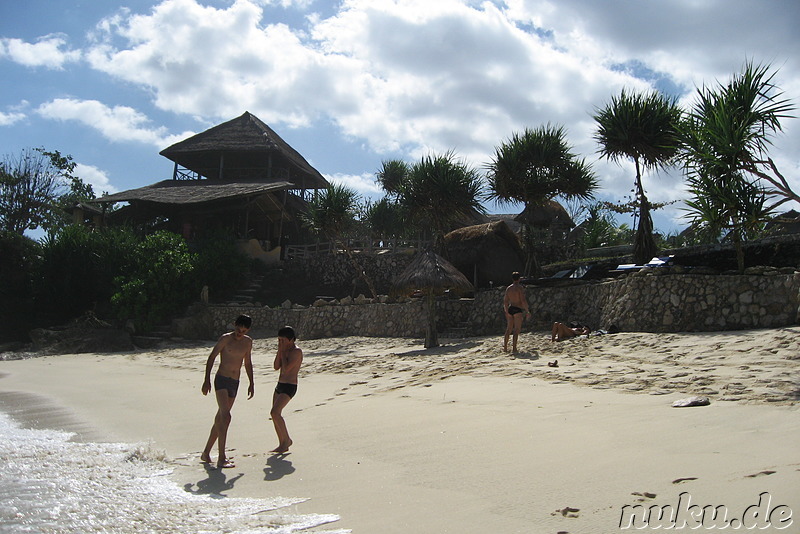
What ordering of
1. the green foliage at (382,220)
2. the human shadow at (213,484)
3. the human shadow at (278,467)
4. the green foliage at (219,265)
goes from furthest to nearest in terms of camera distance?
the green foliage at (382,220), the green foliage at (219,265), the human shadow at (278,467), the human shadow at (213,484)

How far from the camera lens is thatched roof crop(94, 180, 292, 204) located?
25.7m

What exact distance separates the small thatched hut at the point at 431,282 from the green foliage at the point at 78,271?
12.9 metres

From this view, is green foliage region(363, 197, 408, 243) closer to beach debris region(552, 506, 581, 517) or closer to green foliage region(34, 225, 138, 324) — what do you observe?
green foliage region(34, 225, 138, 324)

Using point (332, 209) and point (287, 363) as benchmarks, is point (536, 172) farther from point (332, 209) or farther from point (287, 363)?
point (287, 363)

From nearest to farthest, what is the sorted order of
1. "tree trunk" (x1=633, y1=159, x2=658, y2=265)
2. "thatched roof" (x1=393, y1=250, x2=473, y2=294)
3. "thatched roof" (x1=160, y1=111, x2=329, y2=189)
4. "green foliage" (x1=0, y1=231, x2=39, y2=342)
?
"thatched roof" (x1=393, y1=250, x2=473, y2=294) → "tree trunk" (x1=633, y1=159, x2=658, y2=265) → "green foliage" (x1=0, y1=231, x2=39, y2=342) → "thatched roof" (x1=160, y1=111, x2=329, y2=189)

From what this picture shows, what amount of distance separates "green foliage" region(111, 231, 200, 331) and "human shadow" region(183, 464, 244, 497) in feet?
56.9

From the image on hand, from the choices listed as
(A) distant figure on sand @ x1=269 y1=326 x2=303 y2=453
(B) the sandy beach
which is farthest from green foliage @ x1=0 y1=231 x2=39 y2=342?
(A) distant figure on sand @ x1=269 y1=326 x2=303 y2=453

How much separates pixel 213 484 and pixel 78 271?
21201 mm

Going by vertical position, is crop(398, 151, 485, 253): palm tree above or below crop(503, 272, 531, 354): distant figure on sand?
above

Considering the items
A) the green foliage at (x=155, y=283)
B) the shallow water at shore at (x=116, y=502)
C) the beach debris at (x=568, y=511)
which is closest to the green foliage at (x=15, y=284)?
the green foliage at (x=155, y=283)

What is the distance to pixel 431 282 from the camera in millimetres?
14375

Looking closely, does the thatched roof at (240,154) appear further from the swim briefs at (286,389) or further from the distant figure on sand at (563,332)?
the swim briefs at (286,389)

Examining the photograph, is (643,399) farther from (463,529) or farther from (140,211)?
(140,211)

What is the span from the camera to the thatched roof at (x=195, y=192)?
25688 millimetres
